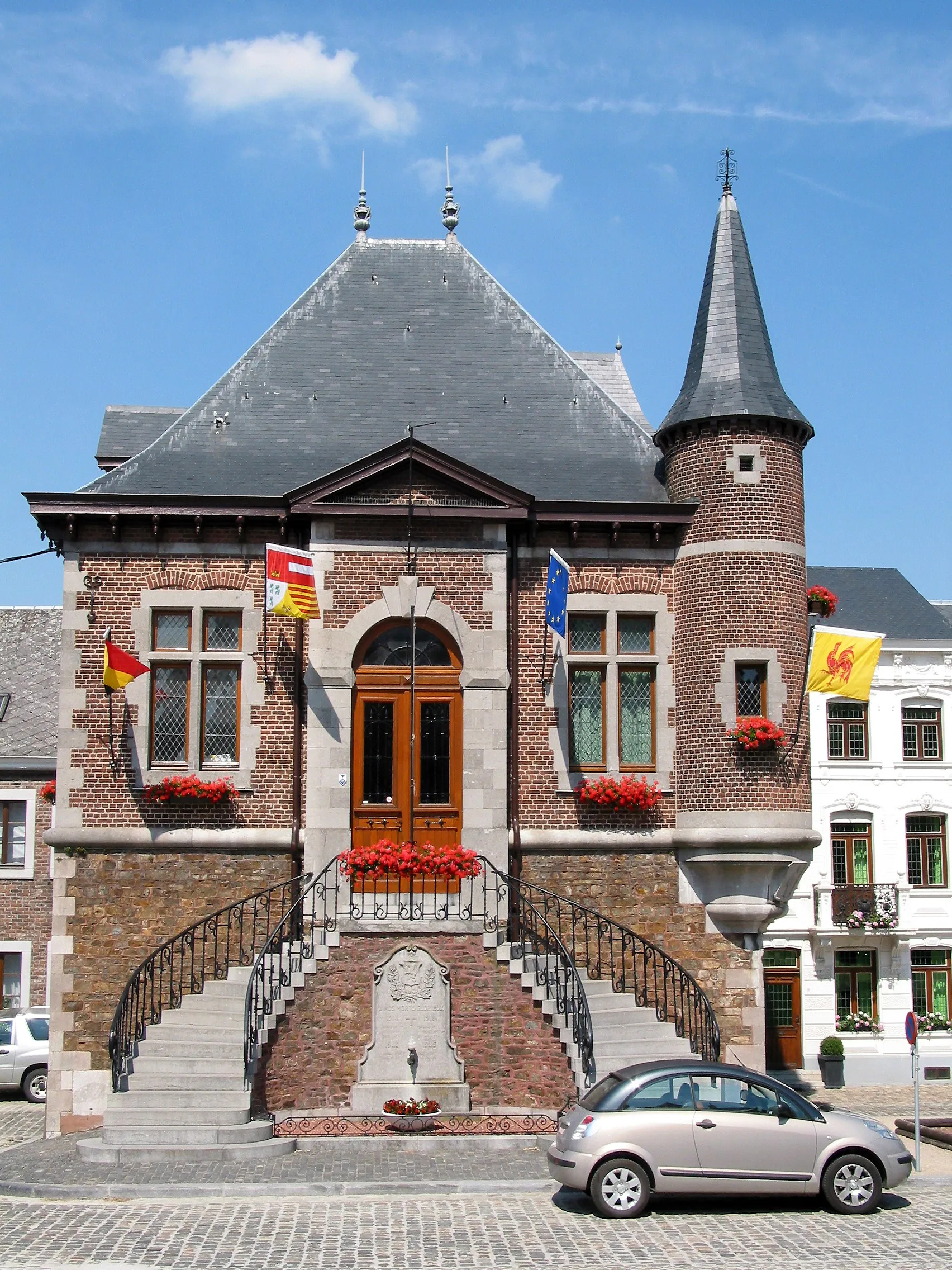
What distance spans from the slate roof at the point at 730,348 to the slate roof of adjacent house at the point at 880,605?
1096cm

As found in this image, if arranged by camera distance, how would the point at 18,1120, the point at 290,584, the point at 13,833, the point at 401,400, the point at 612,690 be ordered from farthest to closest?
the point at 13,833 → the point at 401,400 → the point at 18,1120 → the point at 612,690 → the point at 290,584

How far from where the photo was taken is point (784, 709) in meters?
17.3

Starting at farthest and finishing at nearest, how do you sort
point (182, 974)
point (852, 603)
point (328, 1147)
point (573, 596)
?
point (852, 603), point (573, 596), point (182, 974), point (328, 1147)

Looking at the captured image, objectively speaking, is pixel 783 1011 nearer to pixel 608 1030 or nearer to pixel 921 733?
pixel 921 733

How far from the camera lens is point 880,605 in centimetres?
3016

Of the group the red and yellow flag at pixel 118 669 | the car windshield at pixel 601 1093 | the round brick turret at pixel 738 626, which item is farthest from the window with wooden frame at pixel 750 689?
the red and yellow flag at pixel 118 669

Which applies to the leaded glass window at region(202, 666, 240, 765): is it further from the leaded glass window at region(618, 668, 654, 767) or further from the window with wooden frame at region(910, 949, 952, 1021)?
the window with wooden frame at region(910, 949, 952, 1021)

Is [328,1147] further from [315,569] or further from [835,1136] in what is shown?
[315,569]

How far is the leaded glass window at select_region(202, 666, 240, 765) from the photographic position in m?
17.3

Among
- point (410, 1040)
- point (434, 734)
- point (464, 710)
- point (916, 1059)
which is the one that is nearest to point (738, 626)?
point (464, 710)

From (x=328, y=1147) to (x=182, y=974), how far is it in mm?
3103

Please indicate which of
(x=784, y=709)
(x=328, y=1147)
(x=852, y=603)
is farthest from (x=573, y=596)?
(x=852, y=603)

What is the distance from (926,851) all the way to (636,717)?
12963 mm

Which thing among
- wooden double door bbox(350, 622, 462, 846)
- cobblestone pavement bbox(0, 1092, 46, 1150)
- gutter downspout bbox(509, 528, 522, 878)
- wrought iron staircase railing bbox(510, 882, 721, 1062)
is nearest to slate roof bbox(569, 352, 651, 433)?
gutter downspout bbox(509, 528, 522, 878)
